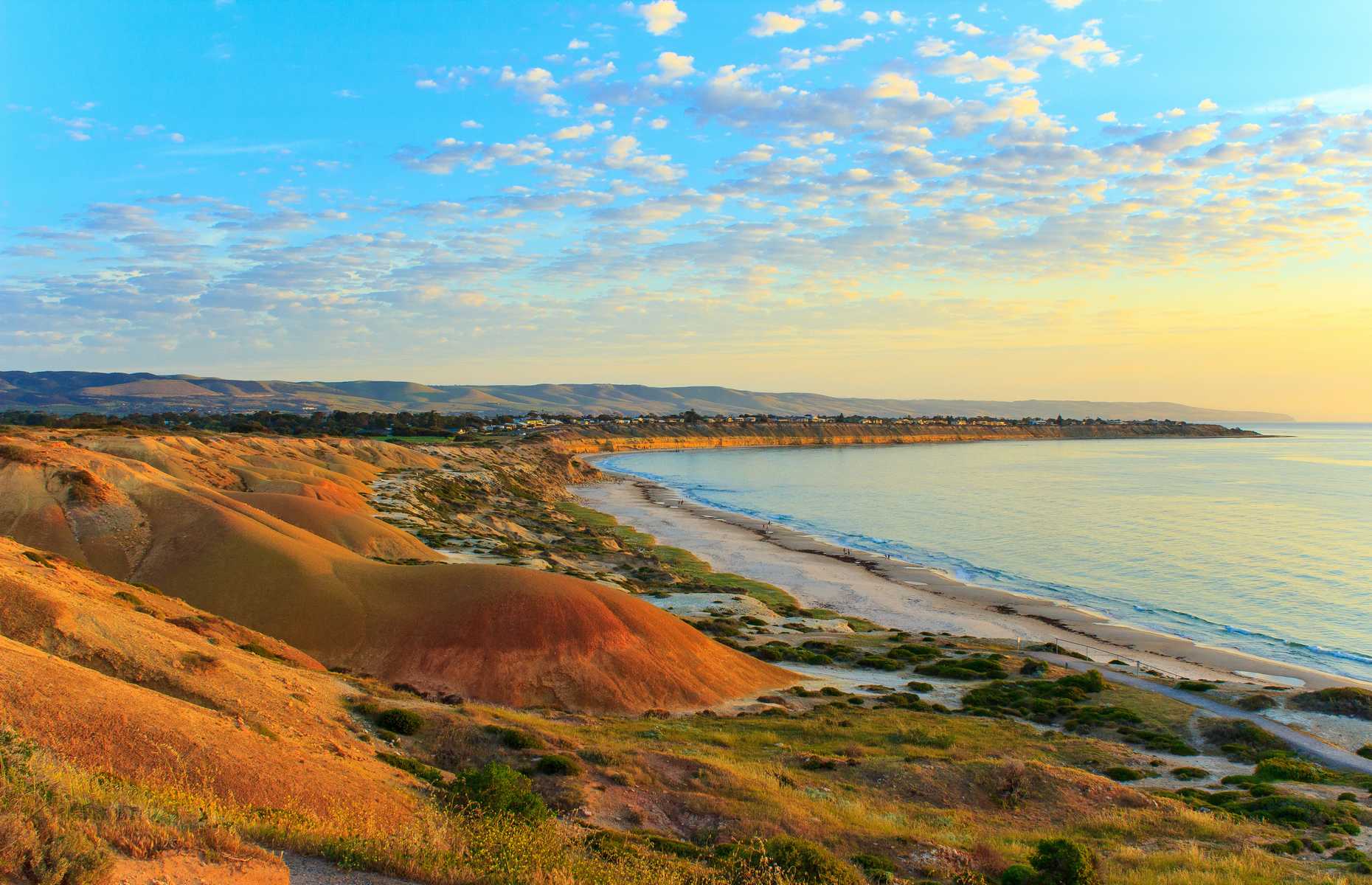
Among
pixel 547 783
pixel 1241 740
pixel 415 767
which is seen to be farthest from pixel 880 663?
pixel 415 767

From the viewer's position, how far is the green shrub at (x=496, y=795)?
14133 millimetres

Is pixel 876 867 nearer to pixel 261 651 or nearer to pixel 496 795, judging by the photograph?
pixel 496 795

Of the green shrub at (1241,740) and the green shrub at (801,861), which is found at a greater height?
the green shrub at (801,861)

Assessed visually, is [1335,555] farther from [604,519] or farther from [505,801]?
[505,801]

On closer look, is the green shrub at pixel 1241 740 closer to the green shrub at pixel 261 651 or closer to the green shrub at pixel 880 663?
the green shrub at pixel 880 663

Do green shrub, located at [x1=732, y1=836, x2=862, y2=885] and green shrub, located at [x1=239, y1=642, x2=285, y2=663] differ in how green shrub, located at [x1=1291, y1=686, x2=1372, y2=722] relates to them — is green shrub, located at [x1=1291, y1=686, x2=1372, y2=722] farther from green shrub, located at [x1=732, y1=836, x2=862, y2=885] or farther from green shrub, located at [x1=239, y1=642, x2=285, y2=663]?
green shrub, located at [x1=239, y1=642, x2=285, y2=663]

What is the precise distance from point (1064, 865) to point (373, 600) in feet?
83.2

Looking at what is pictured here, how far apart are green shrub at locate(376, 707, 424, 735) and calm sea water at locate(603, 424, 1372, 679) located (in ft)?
134

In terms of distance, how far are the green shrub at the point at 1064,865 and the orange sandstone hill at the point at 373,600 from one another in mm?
15195

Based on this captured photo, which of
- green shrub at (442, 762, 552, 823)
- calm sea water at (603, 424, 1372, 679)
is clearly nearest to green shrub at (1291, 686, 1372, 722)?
calm sea water at (603, 424, 1372, 679)

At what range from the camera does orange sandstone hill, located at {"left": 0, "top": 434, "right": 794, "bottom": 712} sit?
28.6 meters

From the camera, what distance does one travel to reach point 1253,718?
29.3 metres

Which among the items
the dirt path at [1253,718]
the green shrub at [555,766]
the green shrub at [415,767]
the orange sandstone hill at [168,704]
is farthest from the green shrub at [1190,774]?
the orange sandstone hill at [168,704]

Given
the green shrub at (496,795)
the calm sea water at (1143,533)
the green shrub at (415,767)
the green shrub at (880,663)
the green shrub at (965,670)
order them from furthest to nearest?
the calm sea water at (1143,533) → the green shrub at (880,663) → the green shrub at (965,670) → the green shrub at (415,767) → the green shrub at (496,795)
